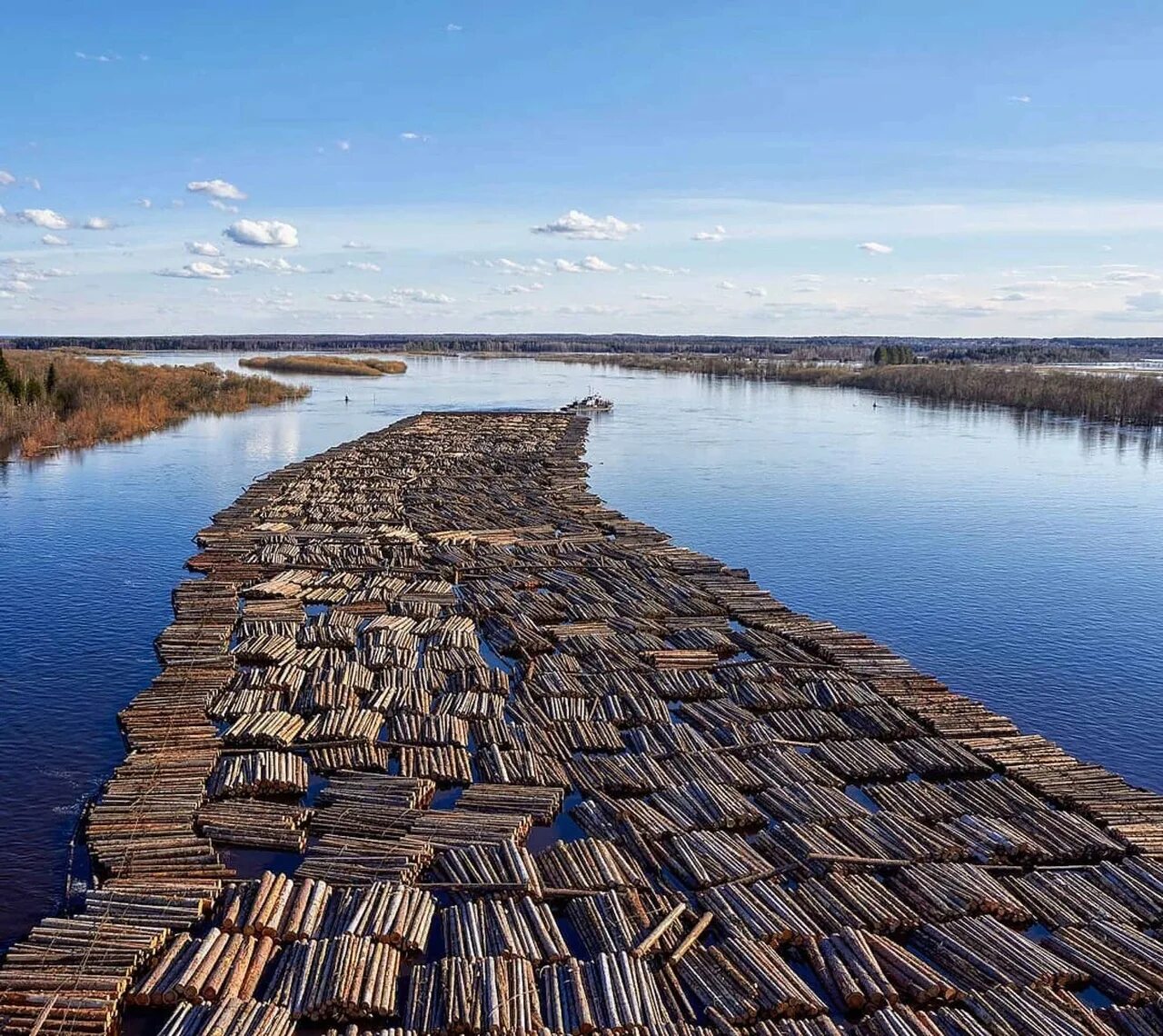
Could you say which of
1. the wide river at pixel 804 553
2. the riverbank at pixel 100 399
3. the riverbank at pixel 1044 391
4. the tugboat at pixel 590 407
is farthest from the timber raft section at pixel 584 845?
the tugboat at pixel 590 407

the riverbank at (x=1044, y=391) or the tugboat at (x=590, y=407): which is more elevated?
the riverbank at (x=1044, y=391)

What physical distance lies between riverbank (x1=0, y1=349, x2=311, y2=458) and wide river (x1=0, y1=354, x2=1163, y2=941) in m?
4.22

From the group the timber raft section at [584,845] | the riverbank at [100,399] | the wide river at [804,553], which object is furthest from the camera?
the riverbank at [100,399]

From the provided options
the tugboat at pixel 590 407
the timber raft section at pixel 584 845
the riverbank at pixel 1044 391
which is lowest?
the timber raft section at pixel 584 845

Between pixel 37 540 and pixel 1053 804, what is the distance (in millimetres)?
54301

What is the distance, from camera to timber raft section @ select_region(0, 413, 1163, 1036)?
20562 mm

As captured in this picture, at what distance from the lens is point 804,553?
6025 centimetres

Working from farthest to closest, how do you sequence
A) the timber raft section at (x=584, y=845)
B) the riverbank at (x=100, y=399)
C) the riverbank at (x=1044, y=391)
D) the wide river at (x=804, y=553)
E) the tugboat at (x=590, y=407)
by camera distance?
the tugboat at (x=590, y=407), the riverbank at (x=1044, y=391), the riverbank at (x=100, y=399), the wide river at (x=804, y=553), the timber raft section at (x=584, y=845)

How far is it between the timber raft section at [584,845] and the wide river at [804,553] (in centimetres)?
237

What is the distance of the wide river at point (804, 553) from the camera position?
34.1m

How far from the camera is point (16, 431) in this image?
98.4 meters

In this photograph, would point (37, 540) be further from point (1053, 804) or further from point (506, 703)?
point (1053, 804)

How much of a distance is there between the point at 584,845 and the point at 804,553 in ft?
121

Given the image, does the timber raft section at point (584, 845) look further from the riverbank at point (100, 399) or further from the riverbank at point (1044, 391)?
the riverbank at point (1044, 391)
